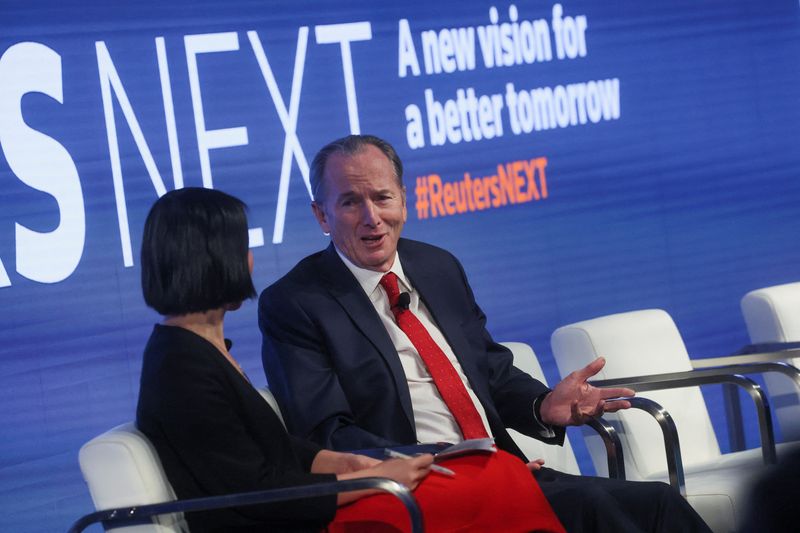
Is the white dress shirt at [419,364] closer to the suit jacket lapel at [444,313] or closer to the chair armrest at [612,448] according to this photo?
the suit jacket lapel at [444,313]

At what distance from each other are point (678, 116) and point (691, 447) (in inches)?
89.9

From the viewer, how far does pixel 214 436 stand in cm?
261

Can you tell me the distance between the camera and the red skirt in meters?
2.75

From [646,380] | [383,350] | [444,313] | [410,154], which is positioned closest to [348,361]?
[383,350]

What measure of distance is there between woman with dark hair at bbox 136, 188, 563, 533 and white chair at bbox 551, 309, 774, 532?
137 cm

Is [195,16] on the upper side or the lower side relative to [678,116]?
upper

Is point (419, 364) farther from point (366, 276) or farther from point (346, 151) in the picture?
point (346, 151)

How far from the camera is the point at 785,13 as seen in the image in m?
6.49

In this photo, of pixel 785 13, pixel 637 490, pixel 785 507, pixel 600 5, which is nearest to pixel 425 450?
pixel 637 490

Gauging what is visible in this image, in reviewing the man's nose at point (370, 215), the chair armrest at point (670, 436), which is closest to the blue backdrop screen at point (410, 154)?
the man's nose at point (370, 215)

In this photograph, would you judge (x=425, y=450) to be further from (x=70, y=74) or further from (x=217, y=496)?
(x=70, y=74)

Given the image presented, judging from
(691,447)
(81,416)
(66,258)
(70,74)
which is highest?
(70,74)

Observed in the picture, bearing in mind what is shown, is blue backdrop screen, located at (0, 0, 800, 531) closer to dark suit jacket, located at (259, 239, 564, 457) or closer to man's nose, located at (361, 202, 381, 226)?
dark suit jacket, located at (259, 239, 564, 457)

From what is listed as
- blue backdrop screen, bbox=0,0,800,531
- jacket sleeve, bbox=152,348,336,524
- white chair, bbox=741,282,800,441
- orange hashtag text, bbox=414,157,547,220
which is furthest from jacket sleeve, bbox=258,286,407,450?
white chair, bbox=741,282,800,441
